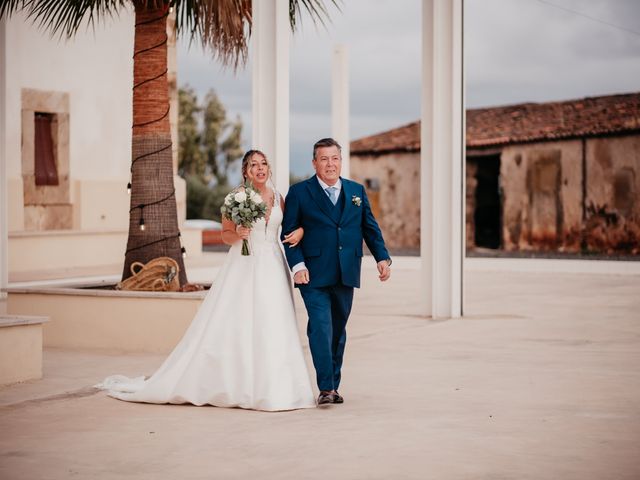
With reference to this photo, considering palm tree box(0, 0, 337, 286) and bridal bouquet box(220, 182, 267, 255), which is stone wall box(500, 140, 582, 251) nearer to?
palm tree box(0, 0, 337, 286)

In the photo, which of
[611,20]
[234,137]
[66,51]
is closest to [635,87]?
[611,20]

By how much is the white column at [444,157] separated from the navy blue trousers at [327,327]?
16.1 feet

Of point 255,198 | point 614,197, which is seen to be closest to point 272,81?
point 255,198

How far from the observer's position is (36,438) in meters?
5.95

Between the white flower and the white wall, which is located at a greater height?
the white wall

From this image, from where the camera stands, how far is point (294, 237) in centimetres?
693

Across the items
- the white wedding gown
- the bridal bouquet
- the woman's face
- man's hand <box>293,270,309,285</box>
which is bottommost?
the white wedding gown

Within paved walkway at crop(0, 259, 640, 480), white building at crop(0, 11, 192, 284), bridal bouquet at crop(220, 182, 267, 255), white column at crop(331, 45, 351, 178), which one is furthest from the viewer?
white column at crop(331, 45, 351, 178)

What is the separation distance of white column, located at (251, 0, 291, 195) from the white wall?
401 inches

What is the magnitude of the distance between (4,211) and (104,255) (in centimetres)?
716

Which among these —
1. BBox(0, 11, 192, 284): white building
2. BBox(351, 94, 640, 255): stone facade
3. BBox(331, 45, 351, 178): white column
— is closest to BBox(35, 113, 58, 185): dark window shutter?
BBox(0, 11, 192, 284): white building

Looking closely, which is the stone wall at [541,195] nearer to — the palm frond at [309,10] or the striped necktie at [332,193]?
the palm frond at [309,10]

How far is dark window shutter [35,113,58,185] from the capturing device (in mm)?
20750

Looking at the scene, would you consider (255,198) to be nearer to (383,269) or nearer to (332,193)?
(332,193)
